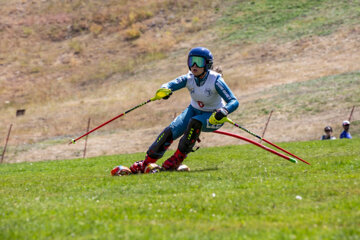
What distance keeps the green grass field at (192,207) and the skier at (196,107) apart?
0.99 m

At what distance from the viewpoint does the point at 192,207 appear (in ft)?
23.5

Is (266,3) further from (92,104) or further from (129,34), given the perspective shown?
(92,104)

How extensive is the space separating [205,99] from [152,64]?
4237 cm

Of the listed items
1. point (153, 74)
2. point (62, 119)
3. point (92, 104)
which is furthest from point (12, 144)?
point (153, 74)

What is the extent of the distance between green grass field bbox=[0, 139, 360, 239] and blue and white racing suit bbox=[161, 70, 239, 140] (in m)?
1.31

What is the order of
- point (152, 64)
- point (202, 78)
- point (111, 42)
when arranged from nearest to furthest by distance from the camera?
point (202, 78) < point (152, 64) < point (111, 42)

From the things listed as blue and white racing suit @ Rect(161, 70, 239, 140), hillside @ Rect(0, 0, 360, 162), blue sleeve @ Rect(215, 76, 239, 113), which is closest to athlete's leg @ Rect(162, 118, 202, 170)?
blue and white racing suit @ Rect(161, 70, 239, 140)

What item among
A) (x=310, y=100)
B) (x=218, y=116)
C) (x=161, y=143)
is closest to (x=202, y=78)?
(x=218, y=116)

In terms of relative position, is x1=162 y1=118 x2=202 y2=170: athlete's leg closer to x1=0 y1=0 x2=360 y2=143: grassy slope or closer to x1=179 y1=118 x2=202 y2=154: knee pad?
x1=179 y1=118 x2=202 y2=154: knee pad

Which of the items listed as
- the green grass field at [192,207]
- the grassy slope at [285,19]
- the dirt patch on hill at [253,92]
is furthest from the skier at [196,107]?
the grassy slope at [285,19]

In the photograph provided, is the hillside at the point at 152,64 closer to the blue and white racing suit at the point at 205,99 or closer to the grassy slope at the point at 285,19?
the grassy slope at the point at 285,19

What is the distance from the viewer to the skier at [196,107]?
36.8 feet

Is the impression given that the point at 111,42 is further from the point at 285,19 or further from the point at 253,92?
the point at 253,92

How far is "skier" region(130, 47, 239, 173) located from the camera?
1120 centimetres
